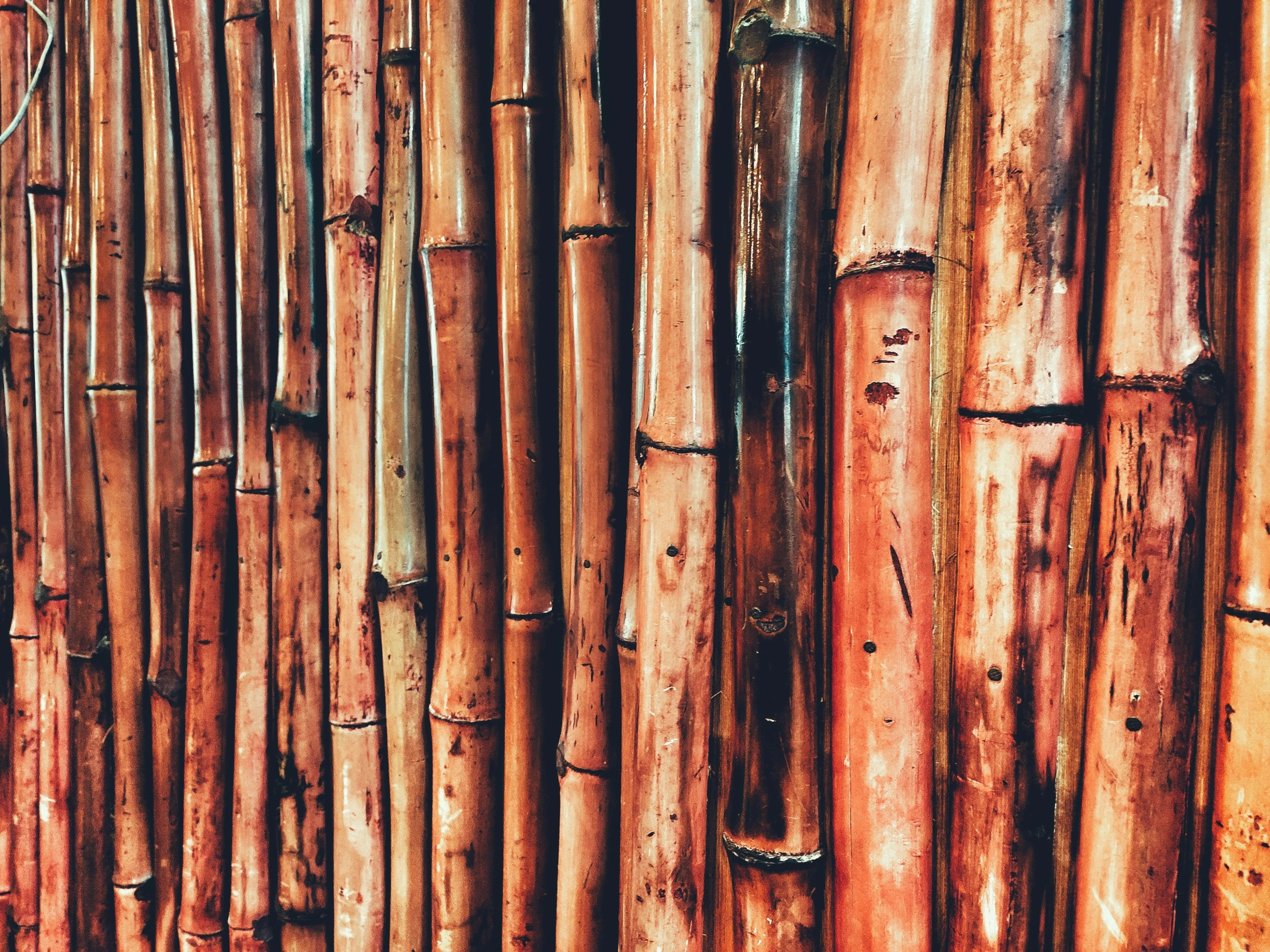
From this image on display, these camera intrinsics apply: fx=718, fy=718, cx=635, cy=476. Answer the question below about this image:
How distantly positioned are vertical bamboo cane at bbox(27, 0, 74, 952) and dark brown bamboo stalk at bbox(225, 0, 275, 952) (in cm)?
31

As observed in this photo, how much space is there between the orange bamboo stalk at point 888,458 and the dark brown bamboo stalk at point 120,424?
2.83 feet

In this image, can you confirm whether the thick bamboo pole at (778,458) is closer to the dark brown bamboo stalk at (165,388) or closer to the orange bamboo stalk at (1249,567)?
the orange bamboo stalk at (1249,567)

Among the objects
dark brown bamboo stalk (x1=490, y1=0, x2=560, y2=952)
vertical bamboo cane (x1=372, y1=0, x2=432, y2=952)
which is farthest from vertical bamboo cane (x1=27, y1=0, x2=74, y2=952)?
dark brown bamboo stalk (x1=490, y1=0, x2=560, y2=952)

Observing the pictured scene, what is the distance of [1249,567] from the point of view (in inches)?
20.0

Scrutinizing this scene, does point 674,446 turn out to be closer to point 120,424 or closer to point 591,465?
point 591,465

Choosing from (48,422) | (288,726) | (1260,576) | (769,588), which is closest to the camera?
(1260,576)

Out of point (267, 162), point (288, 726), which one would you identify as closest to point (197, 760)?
point (288, 726)

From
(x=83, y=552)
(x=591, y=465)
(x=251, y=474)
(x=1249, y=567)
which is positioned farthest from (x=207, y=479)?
(x=1249, y=567)

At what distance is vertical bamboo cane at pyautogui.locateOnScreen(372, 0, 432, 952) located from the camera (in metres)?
0.76

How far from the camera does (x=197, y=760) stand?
2.83 feet

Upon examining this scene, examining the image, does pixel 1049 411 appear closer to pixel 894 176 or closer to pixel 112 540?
pixel 894 176

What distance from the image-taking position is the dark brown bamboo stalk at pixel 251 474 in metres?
0.82

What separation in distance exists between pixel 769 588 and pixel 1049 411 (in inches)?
10.1

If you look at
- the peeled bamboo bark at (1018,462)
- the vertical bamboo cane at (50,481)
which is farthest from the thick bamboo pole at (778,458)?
the vertical bamboo cane at (50,481)
